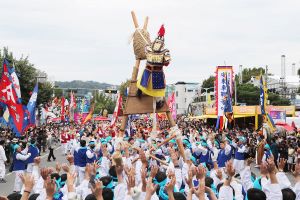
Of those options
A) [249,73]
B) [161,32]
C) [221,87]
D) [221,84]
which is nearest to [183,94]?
[249,73]

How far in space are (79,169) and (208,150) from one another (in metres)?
3.48

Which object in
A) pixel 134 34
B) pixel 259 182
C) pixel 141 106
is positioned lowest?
pixel 259 182

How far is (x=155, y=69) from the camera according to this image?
10.4 metres

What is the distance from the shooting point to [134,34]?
11172 millimetres

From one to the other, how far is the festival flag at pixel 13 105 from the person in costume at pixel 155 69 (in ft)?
18.2

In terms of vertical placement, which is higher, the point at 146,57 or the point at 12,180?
the point at 146,57

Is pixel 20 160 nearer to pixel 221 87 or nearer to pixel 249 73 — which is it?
pixel 221 87

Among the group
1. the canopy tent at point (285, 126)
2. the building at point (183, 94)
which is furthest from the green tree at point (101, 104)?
the canopy tent at point (285, 126)

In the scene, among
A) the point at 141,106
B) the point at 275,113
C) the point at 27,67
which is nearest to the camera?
the point at 141,106

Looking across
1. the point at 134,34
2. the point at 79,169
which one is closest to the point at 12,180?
the point at 79,169

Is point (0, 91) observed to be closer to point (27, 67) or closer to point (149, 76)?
point (149, 76)

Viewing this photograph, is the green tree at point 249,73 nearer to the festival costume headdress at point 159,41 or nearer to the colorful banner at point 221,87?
the colorful banner at point 221,87

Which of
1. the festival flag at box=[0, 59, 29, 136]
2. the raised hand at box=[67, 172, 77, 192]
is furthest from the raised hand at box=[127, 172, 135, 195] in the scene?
the festival flag at box=[0, 59, 29, 136]

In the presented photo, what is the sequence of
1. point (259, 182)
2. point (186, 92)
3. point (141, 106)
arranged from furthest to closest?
point (186, 92) < point (141, 106) < point (259, 182)
